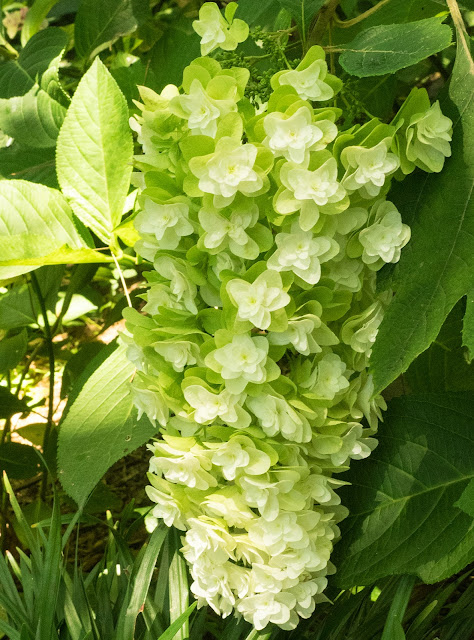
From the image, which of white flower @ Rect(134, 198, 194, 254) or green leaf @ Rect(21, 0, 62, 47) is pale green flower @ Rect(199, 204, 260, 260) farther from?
green leaf @ Rect(21, 0, 62, 47)

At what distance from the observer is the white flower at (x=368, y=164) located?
575 mm

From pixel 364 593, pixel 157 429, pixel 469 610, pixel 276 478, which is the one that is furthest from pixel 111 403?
pixel 469 610

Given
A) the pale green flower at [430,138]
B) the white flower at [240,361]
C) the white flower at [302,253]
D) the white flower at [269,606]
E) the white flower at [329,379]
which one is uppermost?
the pale green flower at [430,138]

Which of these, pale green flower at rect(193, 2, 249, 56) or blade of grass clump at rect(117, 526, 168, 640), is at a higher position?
pale green flower at rect(193, 2, 249, 56)

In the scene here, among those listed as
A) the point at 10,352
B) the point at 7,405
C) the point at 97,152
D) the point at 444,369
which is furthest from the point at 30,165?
the point at 444,369

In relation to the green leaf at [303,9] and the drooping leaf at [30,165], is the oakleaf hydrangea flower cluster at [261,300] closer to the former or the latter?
the green leaf at [303,9]

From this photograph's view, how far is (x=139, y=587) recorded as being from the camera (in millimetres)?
835

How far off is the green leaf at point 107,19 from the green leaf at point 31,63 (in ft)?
0.31

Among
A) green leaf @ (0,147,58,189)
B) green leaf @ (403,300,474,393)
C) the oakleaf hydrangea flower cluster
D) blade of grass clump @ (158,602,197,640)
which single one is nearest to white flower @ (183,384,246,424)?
the oakleaf hydrangea flower cluster

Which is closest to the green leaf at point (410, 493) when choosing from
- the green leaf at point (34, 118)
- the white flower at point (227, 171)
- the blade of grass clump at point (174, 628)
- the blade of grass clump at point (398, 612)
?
the blade of grass clump at point (398, 612)

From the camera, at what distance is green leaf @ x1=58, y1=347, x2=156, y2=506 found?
2.61 ft

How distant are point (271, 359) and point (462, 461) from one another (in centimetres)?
31

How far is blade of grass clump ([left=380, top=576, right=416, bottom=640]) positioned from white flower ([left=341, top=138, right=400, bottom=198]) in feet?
1.52

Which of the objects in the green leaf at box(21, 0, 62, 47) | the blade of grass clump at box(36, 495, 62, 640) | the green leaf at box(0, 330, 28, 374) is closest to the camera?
the blade of grass clump at box(36, 495, 62, 640)
